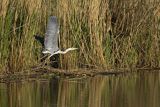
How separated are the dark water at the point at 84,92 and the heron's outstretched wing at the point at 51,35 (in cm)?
62

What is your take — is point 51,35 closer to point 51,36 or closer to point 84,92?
point 51,36

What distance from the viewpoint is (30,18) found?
1005 cm

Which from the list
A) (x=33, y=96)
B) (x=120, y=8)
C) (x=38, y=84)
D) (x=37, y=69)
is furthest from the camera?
(x=120, y=8)

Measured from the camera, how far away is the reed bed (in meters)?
9.88

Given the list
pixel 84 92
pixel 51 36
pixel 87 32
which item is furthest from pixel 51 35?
pixel 87 32

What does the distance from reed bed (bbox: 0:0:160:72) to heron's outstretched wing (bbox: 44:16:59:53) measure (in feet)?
2.00

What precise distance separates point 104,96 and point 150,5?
331 cm

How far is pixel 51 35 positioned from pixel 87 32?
69.2 inches

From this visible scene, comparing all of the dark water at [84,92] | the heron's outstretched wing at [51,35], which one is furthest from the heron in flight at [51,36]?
the dark water at [84,92]

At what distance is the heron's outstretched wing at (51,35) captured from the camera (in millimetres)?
9016

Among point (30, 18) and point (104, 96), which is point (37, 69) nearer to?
point (30, 18)

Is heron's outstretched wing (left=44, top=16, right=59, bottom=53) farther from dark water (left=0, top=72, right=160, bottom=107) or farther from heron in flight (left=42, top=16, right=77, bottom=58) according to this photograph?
dark water (left=0, top=72, right=160, bottom=107)

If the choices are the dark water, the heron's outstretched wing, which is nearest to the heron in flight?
the heron's outstretched wing

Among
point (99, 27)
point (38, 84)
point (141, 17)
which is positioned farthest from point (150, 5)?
point (38, 84)
